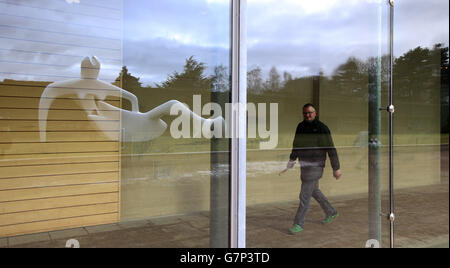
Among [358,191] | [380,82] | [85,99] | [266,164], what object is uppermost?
[380,82]

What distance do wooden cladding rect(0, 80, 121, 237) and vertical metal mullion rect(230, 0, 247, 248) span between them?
3.00ft

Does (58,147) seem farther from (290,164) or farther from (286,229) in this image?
(286,229)

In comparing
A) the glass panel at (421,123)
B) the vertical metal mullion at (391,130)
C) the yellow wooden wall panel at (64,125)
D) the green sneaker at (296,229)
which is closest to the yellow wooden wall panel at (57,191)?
the yellow wooden wall panel at (64,125)

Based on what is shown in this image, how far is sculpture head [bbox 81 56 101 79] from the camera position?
9.07ft

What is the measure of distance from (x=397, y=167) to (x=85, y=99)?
→ 10.3 feet

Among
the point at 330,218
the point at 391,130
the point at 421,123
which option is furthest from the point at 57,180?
the point at 421,123

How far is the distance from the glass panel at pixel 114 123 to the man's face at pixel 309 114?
827mm

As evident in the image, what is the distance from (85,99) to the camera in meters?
2.80

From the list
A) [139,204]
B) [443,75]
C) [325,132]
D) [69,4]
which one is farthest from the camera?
[443,75]

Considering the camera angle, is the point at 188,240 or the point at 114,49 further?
the point at 188,240

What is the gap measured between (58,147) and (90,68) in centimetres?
61

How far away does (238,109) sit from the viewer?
125 inches

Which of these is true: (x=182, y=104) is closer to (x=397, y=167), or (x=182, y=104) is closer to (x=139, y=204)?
(x=139, y=204)
